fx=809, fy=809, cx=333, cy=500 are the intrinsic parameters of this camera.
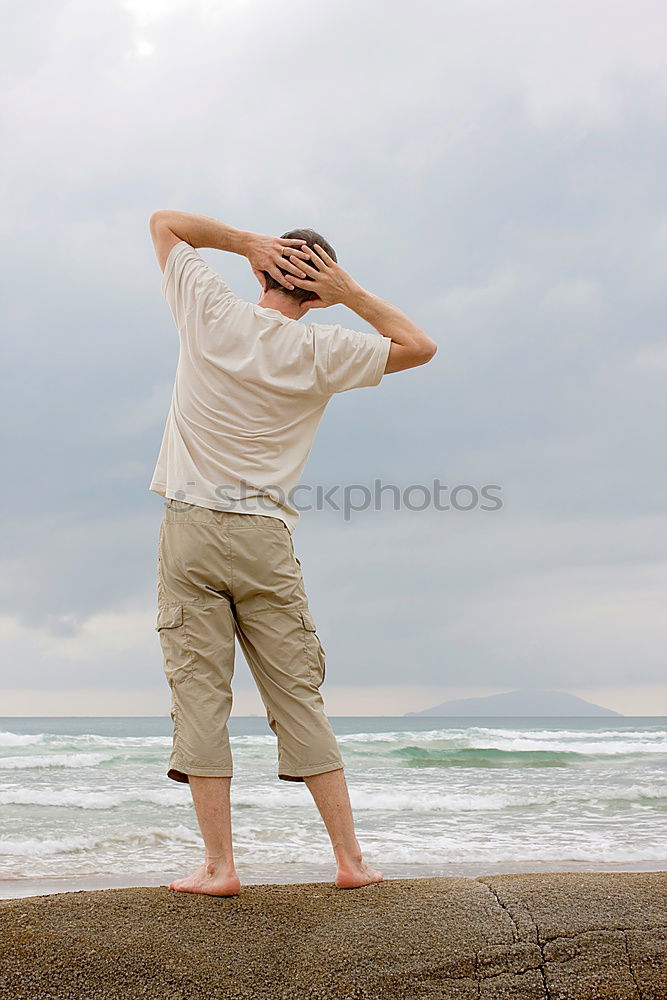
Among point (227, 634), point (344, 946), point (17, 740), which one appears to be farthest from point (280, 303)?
point (17, 740)

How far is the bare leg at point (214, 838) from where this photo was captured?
9.18 feet

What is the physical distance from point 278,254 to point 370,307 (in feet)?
1.31

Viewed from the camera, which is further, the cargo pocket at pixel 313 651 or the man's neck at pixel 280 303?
the man's neck at pixel 280 303

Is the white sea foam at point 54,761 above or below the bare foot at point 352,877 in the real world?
below

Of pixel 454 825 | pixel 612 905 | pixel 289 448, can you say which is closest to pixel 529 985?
pixel 612 905

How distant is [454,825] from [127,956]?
19.2ft

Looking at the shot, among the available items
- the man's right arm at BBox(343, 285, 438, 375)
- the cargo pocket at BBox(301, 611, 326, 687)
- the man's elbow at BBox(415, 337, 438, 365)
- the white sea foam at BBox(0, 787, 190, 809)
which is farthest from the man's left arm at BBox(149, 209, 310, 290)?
the white sea foam at BBox(0, 787, 190, 809)

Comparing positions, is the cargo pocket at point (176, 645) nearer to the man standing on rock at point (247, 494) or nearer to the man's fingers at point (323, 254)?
the man standing on rock at point (247, 494)

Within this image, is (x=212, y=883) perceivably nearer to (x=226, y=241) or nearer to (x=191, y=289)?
(x=191, y=289)

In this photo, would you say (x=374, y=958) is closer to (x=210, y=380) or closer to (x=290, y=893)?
(x=290, y=893)

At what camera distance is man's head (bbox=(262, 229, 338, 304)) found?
9.99ft

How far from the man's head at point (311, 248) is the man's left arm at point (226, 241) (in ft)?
0.08

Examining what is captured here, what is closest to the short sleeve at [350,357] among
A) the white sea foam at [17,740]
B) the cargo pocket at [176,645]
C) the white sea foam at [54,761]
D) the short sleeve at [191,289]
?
the short sleeve at [191,289]

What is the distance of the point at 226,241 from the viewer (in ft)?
10.2
